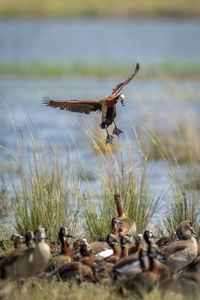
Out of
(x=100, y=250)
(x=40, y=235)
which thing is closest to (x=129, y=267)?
(x=40, y=235)

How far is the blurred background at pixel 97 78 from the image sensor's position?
12.2 metres

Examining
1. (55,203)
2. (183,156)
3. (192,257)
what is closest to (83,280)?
(192,257)

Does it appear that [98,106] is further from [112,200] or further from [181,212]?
[181,212]

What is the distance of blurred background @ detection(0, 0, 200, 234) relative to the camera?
1221 cm

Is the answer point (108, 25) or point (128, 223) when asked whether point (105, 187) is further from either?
point (108, 25)

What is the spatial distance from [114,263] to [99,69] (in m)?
24.5

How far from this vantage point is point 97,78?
29.8m

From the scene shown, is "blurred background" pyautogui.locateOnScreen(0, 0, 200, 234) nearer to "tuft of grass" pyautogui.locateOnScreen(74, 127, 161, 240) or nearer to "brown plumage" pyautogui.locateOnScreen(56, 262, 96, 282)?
"tuft of grass" pyautogui.locateOnScreen(74, 127, 161, 240)

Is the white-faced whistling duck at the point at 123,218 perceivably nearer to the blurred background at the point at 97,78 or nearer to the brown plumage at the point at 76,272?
the blurred background at the point at 97,78

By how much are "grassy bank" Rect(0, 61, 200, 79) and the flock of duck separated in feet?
72.0

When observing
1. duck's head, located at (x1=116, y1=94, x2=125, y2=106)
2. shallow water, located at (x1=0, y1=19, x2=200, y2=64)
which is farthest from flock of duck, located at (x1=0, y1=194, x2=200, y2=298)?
shallow water, located at (x1=0, y1=19, x2=200, y2=64)

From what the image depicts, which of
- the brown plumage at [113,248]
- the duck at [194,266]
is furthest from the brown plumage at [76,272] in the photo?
the duck at [194,266]

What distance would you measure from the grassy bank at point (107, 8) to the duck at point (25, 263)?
5318cm

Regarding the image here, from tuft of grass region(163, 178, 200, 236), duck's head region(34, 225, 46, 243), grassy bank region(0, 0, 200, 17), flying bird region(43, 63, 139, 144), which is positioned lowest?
tuft of grass region(163, 178, 200, 236)
